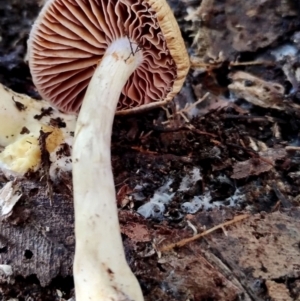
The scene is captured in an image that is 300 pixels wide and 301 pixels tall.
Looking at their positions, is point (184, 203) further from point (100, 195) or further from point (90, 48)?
point (90, 48)

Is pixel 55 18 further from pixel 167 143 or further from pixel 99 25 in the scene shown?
pixel 167 143

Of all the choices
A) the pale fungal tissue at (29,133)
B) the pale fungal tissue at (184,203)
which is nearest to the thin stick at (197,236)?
the pale fungal tissue at (184,203)

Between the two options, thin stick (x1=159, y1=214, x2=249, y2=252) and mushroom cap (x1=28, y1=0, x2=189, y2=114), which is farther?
mushroom cap (x1=28, y1=0, x2=189, y2=114)

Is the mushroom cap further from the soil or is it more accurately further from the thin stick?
the thin stick

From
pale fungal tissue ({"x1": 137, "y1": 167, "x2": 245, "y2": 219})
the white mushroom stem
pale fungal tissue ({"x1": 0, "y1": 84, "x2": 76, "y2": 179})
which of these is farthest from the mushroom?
pale fungal tissue ({"x1": 137, "y1": 167, "x2": 245, "y2": 219})

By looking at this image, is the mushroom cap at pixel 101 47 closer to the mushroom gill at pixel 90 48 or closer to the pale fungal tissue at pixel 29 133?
the mushroom gill at pixel 90 48

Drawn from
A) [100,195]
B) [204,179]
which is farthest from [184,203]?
[100,195]

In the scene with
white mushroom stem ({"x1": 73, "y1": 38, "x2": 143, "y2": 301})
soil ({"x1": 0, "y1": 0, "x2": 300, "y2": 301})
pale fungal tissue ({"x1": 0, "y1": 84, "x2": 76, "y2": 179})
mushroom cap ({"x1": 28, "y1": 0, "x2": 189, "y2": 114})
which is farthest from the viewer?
pale fungal tissue ({"x1": 0, "y1": 84, "x2": 76, "y2": 179})

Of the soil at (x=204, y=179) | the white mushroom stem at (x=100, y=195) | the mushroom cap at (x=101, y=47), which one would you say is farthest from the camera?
the mushroom cap at (x=101, y=47)

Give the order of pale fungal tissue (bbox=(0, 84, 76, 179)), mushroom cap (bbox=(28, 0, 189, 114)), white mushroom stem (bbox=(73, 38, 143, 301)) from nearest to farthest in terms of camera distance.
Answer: white mushroom stem (bbox=(73, 38, 143, 301))
mushroom cap (bbox=(28, 0, 189, 114))
pale fungal tissue (bbox=(0, 84, 76, 179))
